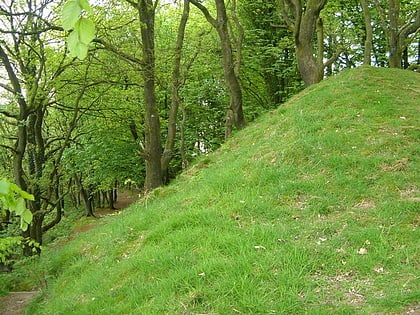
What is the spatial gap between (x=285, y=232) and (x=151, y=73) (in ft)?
22.1

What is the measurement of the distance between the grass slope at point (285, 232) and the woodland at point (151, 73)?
109 inches

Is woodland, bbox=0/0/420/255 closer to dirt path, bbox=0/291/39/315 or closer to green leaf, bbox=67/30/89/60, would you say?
dirt path, bbox=0/291/39/315

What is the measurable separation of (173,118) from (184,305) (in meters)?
7.83

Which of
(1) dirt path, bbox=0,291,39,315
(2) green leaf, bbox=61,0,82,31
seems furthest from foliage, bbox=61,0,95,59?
(1) dirt path, bbox=0,291,39,315

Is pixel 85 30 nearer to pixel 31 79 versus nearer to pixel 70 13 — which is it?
pixel 70 13

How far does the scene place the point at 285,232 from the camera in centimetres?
460

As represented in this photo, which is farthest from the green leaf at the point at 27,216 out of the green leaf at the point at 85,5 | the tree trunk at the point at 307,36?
the tree trunk at the point at 307,36

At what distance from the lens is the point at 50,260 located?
26.8 feet

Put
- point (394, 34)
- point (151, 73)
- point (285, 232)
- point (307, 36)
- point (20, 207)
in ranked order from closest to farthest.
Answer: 1. point (20, 207)
2. point (285, 232)
3. point (307, 36)
4. point (151, 73)
5. point (394, 34)

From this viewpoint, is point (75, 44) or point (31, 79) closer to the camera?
point (75, 44)

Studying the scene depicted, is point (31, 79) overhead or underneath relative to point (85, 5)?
overhead

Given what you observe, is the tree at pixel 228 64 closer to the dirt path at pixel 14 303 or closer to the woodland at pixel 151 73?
the woodland at pixel 151 73

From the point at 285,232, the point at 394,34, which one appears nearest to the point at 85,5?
the point at 285,232

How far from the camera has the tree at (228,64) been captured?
1053 cm
